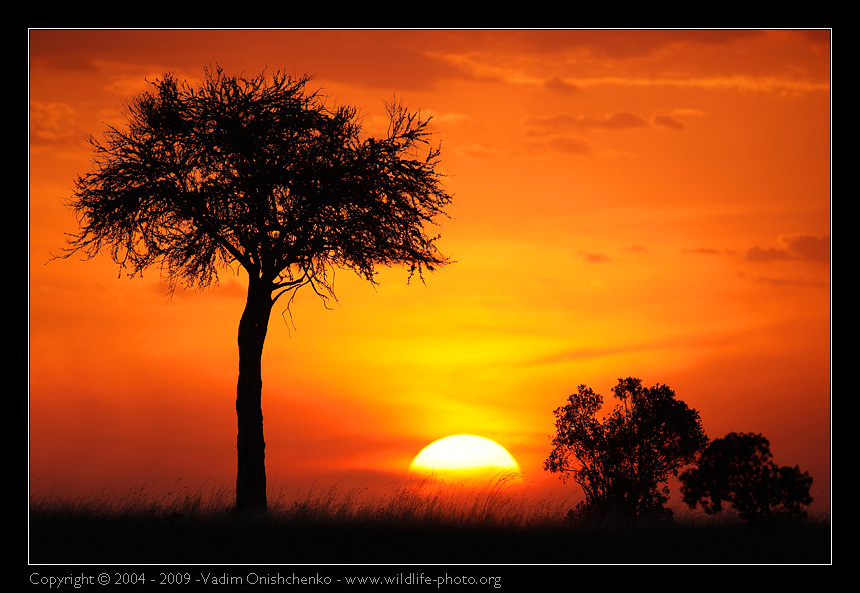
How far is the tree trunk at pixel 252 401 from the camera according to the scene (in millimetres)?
23984

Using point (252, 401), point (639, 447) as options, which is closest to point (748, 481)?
point (639, 447)

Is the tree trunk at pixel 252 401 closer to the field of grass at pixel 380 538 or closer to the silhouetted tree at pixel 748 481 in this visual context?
the field of grass at pixel 380 538

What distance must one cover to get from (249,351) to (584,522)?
10.5 meters

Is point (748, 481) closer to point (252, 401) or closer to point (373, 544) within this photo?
point (373, 544)

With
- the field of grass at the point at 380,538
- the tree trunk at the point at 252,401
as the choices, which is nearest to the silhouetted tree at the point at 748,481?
the field of grass at the point at 380,538

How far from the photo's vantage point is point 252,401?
24438 millimetres

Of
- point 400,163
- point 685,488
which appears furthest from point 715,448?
point 400,163

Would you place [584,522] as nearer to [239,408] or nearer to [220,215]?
[239,408]

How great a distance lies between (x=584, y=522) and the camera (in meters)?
23.1

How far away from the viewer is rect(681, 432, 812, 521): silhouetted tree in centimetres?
2338

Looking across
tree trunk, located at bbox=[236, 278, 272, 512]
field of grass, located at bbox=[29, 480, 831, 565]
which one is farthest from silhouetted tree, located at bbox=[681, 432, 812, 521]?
tree trunk, located at bbox=[236, 278, 272, 512]

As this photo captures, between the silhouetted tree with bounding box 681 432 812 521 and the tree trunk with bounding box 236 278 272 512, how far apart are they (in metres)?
12.4

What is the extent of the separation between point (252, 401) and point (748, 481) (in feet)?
46.1

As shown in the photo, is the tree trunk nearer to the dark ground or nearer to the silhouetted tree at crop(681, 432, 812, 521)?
the dark ground
